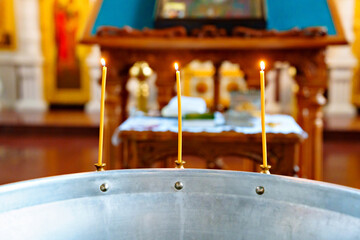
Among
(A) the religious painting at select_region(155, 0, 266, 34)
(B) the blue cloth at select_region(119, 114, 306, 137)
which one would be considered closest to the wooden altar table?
(B) the blue cloth at select_region(119, 114, 306, 137)

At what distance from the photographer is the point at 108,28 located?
2.14 meters

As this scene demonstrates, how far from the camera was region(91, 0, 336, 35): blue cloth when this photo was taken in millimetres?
2209

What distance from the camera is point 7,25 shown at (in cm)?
778

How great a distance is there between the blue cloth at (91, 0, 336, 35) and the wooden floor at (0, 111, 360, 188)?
4.70ft

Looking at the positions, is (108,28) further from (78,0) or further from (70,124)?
(78,0)

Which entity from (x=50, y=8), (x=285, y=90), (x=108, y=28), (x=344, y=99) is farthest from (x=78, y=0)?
(x=108, y=28)

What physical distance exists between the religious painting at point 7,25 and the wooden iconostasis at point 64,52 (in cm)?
52

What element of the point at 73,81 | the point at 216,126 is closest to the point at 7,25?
the point at 73,81

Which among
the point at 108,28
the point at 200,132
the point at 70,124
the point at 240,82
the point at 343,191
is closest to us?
the point at 343,191

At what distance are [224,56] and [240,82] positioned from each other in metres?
5.28

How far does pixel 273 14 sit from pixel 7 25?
660 cm

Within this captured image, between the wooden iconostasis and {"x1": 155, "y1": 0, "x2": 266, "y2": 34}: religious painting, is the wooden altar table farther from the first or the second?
the wooden iconostasis

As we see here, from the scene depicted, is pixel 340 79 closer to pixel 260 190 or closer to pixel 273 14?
pixel 273 14

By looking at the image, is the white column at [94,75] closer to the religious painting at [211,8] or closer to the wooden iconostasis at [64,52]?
the wooden iconostasis at [64,52]
